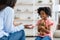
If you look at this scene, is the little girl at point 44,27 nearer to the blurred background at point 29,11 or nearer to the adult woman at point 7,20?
the adult woman at point 7,20

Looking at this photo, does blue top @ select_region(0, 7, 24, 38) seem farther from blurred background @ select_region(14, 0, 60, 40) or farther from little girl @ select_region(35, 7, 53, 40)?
blurred background @ select_region(14, 0, 60, 40)

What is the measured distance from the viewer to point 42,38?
A: 3479 mm

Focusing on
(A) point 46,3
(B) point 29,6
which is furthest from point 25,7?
(A) point 46,3

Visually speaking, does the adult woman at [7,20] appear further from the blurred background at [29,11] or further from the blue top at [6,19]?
the blurred background at [29,11]

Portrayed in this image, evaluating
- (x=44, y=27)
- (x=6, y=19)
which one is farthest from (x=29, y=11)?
(x=6, y=19)

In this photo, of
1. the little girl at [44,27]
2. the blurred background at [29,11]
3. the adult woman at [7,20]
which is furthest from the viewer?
the blurred background at [29,11]

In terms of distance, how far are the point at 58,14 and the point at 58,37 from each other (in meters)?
1.23

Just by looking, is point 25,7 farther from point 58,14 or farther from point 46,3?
point 58,14

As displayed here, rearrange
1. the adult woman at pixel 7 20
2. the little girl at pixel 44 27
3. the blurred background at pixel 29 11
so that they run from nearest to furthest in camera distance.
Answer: the adult woman at pixel 7 20, the little girl at pixel 44 27, the blurred background at pixel 29 11

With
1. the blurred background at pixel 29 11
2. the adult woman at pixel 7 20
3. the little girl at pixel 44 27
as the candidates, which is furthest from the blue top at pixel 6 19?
the blurred background at pixel 29 11

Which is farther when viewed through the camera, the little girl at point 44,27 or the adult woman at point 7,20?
the little girl at point 44,27

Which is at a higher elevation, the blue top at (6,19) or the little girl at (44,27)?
the blue top at (6,19)

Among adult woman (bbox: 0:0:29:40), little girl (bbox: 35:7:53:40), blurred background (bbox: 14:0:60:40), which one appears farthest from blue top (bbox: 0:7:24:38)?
blurred background (bbox: 14:0:60:40)

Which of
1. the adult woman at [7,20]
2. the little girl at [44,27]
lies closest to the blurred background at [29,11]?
the little girl at [44,27]
